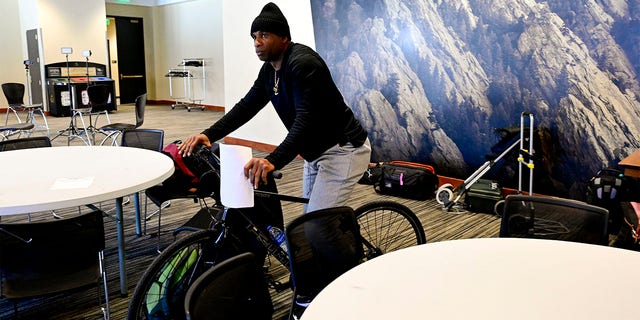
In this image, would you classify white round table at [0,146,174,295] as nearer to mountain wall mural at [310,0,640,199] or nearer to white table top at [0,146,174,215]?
white table top at [0,146,174,215]

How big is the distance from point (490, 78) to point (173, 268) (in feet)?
12.2

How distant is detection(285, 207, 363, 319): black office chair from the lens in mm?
1800

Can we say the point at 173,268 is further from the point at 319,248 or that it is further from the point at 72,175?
the point at 72,175

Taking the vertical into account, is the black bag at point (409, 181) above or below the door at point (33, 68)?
below

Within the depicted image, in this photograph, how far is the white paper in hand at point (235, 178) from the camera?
195 cm

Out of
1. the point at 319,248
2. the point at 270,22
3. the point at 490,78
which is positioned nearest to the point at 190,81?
the point at 490,78

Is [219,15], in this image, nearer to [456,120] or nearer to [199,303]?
[456,120]

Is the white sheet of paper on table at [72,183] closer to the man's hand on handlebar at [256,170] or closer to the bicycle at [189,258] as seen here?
the bicycle at [189,258]

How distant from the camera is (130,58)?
1399 centimetres

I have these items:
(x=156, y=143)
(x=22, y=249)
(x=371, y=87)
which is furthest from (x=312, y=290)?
(x=371, y=87)

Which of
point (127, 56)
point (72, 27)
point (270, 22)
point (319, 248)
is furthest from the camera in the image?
point (127, 56)

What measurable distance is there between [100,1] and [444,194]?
10038 millimetres

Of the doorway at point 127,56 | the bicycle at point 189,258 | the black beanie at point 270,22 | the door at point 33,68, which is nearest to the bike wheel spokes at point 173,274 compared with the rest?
the bicycle at point 189,258

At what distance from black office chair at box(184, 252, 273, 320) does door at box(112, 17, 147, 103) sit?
44.9 ft
